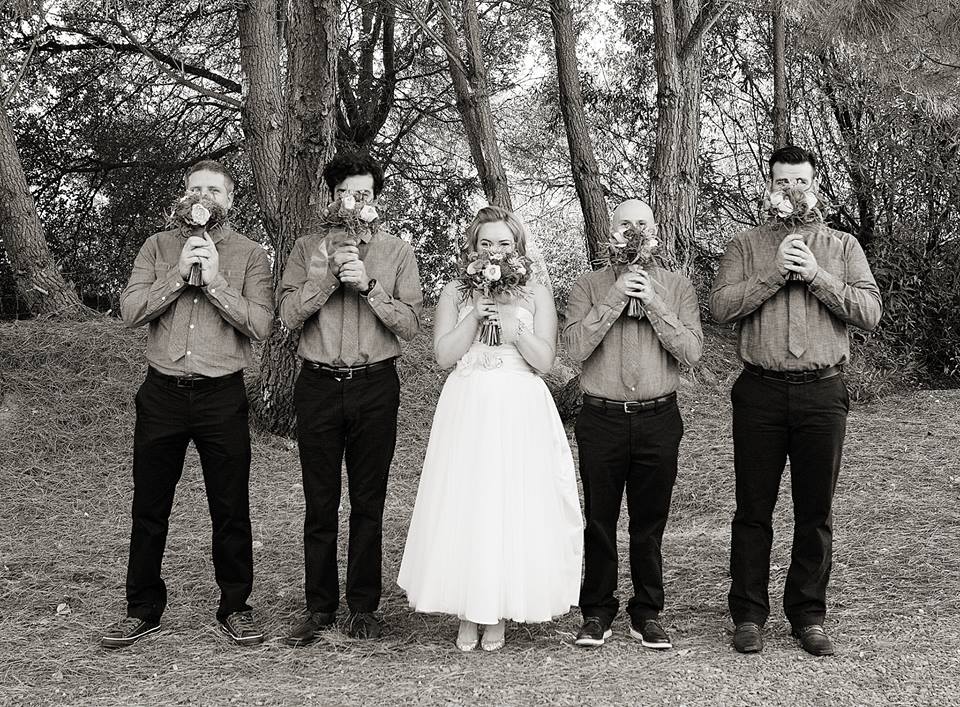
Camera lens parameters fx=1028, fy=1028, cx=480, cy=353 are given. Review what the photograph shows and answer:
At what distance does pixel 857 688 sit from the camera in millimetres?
4277

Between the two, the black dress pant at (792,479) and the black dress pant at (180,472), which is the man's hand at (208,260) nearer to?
the black dress pant at (180,472)

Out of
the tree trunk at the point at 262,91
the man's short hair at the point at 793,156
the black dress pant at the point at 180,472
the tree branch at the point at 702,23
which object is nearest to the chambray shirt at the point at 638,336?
the man's short hair at the point at 793,156

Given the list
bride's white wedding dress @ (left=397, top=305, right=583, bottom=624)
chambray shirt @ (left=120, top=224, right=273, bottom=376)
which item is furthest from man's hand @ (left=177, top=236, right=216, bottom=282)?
bride's white wedding dress @ (left=397, top=305, right=583, bottom=624)

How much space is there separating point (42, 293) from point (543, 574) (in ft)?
25.8

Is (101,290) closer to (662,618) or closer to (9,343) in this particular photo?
(9,343)

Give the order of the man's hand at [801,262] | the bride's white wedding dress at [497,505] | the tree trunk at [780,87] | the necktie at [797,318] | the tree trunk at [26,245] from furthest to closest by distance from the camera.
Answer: the tree trunk at [780,87] < the tree trunk at [26,245] < the bride's white wedding dress at [497,505] < the necktie at [797,318] < the man's hand at [801,262]

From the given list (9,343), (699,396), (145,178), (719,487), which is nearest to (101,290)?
(145,178)

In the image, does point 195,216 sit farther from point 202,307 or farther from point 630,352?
point 630,352

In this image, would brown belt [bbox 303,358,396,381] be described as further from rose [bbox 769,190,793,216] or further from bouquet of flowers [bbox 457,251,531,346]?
rose [bbox 769,190,793,216]

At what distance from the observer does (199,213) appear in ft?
15.9

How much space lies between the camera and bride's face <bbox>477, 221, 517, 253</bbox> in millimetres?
4875

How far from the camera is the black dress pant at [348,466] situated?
494 centimetres

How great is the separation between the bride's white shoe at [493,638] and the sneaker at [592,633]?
35cm

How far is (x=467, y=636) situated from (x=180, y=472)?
1619 mm
